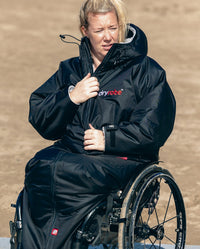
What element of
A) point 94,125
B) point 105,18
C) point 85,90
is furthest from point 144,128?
point 105,18

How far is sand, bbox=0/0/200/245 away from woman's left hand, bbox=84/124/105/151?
159 cm

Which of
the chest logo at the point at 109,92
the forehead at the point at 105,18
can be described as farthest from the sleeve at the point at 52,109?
the forehead at the point at 105,18

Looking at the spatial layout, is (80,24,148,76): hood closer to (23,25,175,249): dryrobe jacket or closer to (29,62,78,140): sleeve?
(23,25,175,249): dryrobe jacket

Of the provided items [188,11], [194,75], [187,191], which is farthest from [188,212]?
[188,11]

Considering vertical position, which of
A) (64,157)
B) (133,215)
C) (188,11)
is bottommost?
(133,215)

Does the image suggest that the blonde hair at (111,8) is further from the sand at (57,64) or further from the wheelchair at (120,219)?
the sand at (57,64)

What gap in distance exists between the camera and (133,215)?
12.7 ft

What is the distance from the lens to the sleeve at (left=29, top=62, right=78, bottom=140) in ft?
13.6

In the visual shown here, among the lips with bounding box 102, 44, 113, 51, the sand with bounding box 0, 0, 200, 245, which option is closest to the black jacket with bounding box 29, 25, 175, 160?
the lips with bounding box 102, 44, 113, 51

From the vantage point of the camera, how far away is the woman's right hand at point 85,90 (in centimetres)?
411

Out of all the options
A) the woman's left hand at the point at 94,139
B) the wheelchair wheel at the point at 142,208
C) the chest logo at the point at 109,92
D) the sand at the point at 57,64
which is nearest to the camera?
the wheelchair wheel at the point at 142,208

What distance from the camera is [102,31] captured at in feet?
13.9

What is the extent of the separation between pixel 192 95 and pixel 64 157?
18.1ft

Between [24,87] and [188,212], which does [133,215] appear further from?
[24,87]
